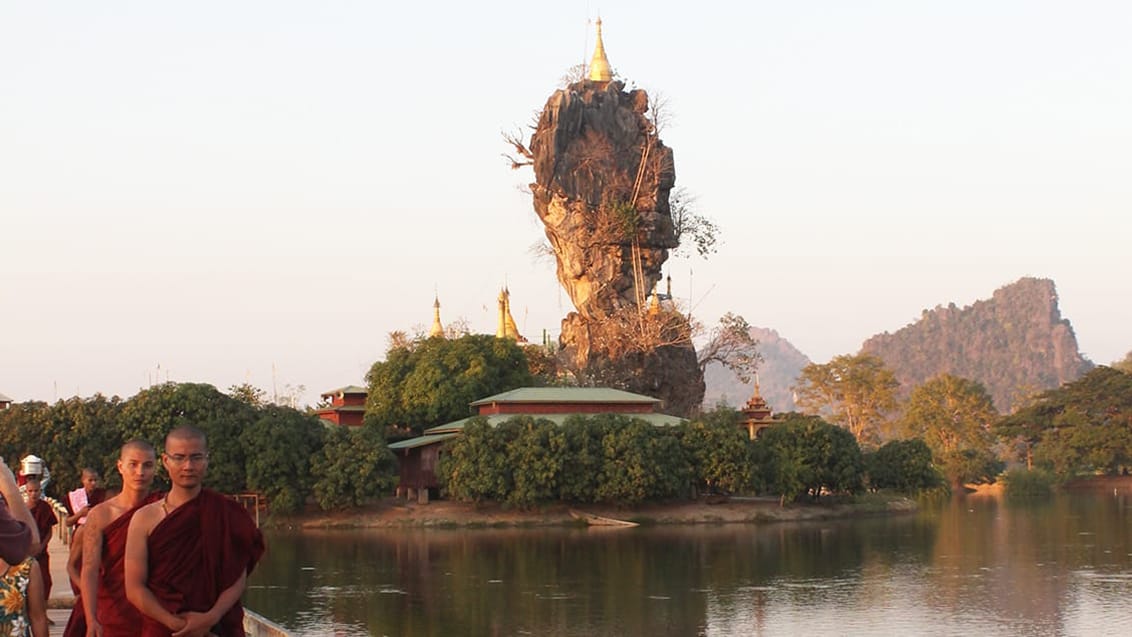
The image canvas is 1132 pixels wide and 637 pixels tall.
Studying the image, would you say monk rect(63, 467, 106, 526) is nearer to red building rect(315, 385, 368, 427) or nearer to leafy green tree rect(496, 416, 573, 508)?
leafy green tree rect(496, 416, 573, 508)

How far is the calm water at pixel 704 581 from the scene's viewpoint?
91.4ft

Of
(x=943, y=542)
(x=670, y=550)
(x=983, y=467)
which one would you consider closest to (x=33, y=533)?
(x=670, y=550)

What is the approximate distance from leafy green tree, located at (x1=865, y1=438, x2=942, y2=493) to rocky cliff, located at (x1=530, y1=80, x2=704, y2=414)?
13.1 metres

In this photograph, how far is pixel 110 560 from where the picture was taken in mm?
8211

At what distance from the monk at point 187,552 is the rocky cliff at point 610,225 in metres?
62.7

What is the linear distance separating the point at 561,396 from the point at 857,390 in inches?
1888

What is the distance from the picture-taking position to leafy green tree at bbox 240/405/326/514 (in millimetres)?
50375

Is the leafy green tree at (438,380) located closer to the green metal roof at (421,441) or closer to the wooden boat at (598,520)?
the green metal roof at (421,441)

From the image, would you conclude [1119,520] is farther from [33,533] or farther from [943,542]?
[33,533]

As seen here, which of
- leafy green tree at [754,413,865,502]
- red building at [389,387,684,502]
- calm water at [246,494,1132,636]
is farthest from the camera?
red building at [389,387,684,502]

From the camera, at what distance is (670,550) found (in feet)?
138

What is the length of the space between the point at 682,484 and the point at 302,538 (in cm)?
1303

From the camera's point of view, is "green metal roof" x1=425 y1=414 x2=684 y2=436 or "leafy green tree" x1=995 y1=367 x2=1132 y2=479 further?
"leafy green tree" x1=995 y1=367 x2=1132 y2=479

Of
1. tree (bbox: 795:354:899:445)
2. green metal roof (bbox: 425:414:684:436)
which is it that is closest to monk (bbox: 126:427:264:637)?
green metal roof (bbox: 425:414:684:436)
